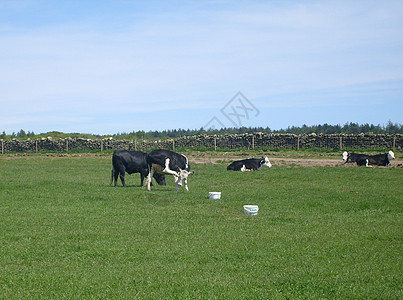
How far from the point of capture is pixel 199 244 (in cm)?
987

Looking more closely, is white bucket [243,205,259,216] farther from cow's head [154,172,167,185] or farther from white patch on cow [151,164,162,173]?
cow's head [154,172,167,185]

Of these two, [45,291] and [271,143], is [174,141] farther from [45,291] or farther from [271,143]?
[45,291]

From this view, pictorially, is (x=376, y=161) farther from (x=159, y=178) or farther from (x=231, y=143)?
(x=231, y=143)

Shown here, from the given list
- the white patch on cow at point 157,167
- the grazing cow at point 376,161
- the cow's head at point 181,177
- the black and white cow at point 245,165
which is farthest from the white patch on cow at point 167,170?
the grazing cow at point 376,161

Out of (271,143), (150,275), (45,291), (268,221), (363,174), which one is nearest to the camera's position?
(45,291)

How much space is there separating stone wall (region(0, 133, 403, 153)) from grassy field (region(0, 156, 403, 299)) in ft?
89.0

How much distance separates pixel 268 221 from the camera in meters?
12.4

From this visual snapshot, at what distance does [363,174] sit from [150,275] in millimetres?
18268

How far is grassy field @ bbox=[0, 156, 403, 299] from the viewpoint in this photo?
7312 mm

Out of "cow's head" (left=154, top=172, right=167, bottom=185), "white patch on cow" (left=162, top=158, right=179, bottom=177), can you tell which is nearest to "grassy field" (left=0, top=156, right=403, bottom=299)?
"white patch on cow" (left=162, top=158, right=179, bottom=177)

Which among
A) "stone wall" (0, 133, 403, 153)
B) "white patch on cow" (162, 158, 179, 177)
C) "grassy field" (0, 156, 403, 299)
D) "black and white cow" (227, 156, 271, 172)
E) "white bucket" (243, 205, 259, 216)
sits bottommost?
"grassy field" (0, 156, 403, 299)

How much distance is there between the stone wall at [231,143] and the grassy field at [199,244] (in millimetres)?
27118

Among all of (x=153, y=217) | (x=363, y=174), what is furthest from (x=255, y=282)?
(x=363, y=174)

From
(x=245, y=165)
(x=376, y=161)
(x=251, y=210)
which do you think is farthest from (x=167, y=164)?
(x=376, y=161)
